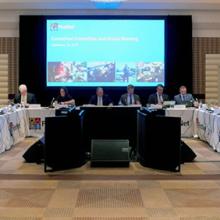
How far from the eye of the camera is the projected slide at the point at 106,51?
13.9 metres

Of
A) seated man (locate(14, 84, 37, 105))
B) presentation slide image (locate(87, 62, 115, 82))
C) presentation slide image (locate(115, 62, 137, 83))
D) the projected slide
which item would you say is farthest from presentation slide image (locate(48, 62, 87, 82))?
seated man (locate(14, 84, 37, 105))

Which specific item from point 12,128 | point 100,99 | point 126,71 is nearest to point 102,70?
point 126,71

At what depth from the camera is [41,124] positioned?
11438 millimetres

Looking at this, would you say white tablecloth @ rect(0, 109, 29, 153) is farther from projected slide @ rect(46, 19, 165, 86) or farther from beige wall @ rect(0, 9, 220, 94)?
beige wall @ rect(0, 9, 220, 94)

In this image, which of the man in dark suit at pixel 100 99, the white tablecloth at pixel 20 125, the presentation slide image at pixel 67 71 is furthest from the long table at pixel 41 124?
the presentation slide image at pixel 67 71

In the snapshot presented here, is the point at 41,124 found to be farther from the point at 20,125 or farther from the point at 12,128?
the point at 12,128

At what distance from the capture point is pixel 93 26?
13.9m

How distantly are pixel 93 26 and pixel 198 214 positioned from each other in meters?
10.1

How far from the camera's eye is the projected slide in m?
13.9

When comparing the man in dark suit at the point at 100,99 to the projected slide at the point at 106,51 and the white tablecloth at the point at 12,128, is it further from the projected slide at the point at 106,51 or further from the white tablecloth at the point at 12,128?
the projected slide at the point at 106,51

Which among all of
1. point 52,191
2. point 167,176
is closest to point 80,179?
point 52,191

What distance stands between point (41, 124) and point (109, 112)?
306cm

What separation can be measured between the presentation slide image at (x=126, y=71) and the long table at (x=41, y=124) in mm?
3124

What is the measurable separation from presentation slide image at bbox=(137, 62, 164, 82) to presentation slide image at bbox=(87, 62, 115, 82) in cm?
85
